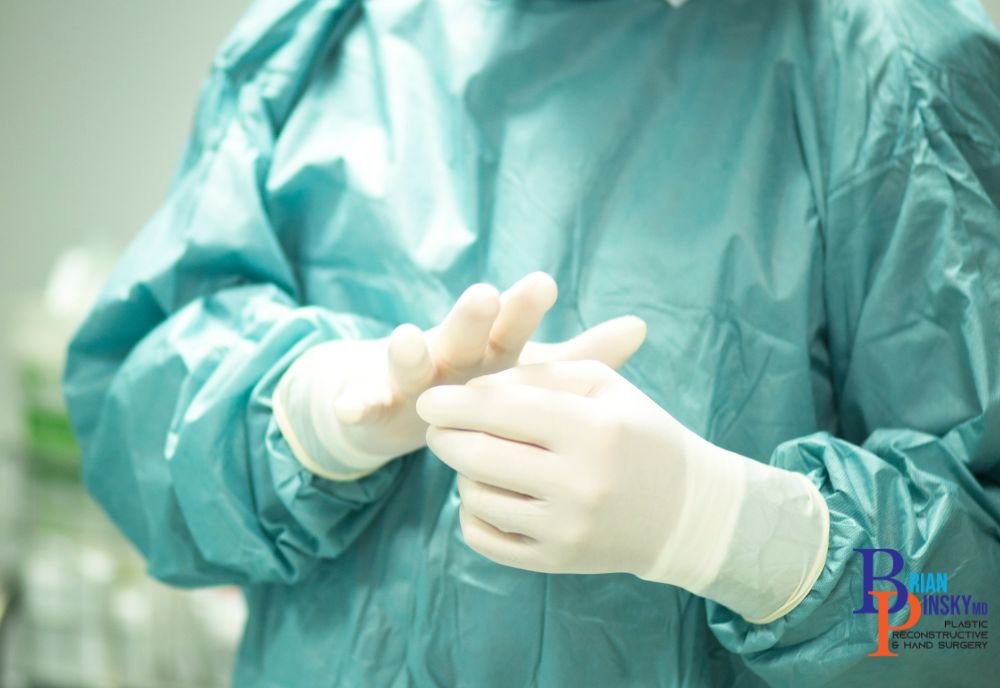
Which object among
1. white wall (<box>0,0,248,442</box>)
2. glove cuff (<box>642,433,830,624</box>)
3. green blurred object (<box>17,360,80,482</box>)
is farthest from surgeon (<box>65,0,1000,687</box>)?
white wall (<box>0,0,248,442</box>)

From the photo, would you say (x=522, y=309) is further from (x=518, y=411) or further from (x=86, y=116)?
(x=86, y=116)

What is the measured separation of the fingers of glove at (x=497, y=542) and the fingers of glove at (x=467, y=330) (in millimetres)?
114

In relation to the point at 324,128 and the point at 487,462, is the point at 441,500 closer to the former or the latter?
the point at 487,462

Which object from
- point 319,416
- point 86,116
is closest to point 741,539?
point 319,416

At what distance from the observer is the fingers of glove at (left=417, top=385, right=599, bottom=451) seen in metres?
0.64

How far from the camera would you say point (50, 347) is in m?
1.37

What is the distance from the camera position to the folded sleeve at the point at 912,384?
0.68 m

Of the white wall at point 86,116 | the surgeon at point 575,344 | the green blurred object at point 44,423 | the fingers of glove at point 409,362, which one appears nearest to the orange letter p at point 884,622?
the surgeon at point 575,344

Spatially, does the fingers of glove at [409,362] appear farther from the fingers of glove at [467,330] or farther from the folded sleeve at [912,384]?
the folded sleeve at [912,384]

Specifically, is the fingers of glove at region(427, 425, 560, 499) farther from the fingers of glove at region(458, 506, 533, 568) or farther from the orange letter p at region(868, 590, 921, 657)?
the orange letter p at region(868, 590, 921, 657)

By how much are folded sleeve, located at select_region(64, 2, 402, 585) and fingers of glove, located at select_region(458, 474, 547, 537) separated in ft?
0.46

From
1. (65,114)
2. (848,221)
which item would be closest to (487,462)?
(848,221)

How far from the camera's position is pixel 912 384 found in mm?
730

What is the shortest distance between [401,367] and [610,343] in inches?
6.0
